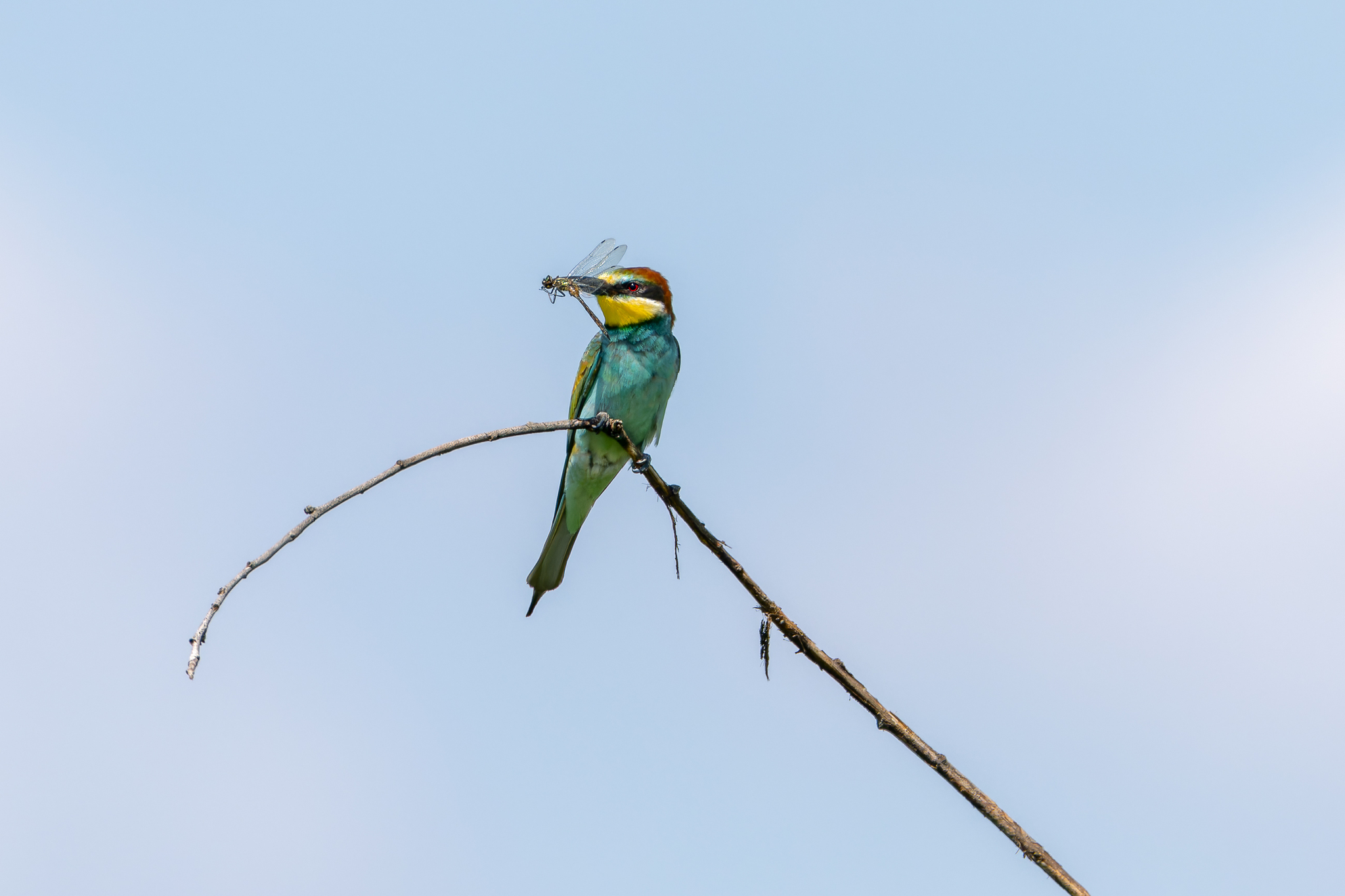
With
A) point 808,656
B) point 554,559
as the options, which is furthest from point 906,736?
point 554,559

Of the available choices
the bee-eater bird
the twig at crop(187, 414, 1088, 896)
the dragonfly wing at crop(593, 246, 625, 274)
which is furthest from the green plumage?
the twig at crop(187, 414, 1088, 896)

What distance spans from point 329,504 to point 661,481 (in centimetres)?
132

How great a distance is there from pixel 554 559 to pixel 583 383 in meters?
1.07

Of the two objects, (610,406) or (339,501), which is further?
(610,406)

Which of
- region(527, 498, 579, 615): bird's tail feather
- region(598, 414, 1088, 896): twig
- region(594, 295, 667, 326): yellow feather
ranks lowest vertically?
region(598, 414, 1088, 896): twig

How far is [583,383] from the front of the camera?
7.05 meters

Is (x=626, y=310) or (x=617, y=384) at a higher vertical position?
(x=626, y=310)

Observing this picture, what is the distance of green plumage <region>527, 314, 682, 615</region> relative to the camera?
6664mm

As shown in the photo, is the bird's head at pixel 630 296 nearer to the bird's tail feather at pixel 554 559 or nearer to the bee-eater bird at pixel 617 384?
the bee-eater bird at pixel 617 384

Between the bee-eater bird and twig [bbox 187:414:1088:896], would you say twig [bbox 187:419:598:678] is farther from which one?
the bee-eater bird

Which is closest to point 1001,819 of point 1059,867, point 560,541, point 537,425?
point 1059,867

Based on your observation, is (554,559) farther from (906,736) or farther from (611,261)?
(906,736)

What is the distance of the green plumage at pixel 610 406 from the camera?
666 centimetres

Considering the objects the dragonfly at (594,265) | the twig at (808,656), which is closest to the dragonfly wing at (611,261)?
the dragonfly at (594,265)
